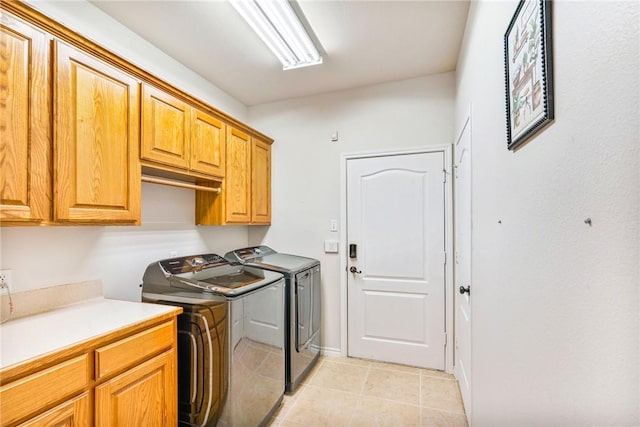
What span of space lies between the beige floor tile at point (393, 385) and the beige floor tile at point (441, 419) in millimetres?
132

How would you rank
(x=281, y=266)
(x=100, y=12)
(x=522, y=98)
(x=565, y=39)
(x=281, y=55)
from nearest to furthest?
(x=565, y=39)
(x=522, y=98)
(x=100, y=12)
(x=281, y=55)
(x=281, y=266)

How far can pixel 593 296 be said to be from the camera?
568 mm

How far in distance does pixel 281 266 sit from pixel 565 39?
2.24 m

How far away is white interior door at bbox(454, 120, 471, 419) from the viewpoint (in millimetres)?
1950

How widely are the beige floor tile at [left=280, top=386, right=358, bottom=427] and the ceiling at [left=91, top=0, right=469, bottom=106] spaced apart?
9.02 feet

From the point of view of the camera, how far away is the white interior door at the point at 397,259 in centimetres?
270

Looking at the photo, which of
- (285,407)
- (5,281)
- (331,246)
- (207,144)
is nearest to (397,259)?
(331,246)

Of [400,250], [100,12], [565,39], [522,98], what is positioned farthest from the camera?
[400,250]

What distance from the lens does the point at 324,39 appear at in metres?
2.23

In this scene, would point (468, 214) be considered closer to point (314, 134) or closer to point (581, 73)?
point (581, 73)

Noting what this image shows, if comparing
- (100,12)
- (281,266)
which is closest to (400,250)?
(281,266)

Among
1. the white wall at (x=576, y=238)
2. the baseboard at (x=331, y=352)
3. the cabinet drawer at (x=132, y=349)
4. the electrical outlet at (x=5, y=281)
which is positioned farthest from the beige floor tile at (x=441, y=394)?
the electrical outlet at (x=5, y=281)

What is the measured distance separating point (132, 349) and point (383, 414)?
5.62 ft

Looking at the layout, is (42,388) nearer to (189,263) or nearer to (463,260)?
(189,263)
